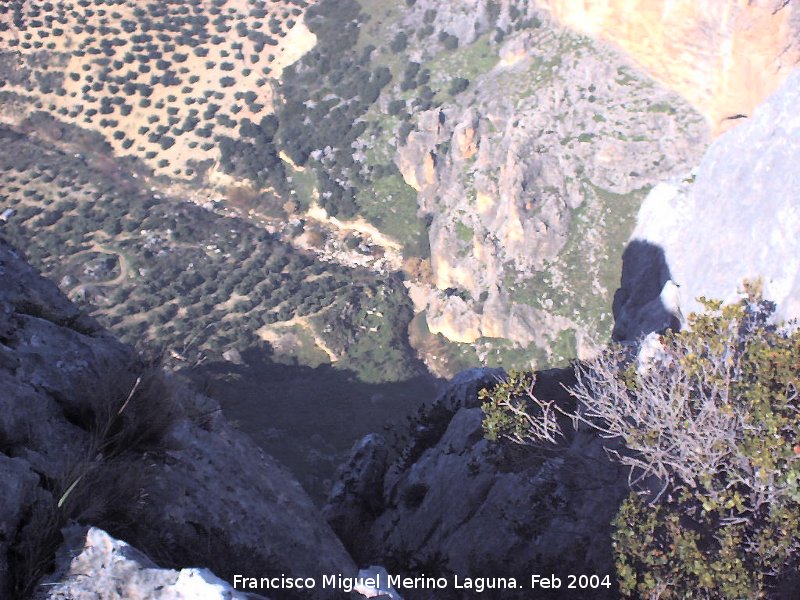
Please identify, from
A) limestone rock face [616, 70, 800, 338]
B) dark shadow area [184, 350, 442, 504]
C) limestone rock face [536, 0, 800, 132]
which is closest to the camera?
limestone rock face [616, 70, 800, 338]

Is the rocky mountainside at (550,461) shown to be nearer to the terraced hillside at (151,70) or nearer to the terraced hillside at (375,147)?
the terraced hillside at (375,147)

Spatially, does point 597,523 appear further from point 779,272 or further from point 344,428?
point 344,428

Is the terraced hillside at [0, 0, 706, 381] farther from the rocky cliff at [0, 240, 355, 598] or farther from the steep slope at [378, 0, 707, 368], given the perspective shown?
the rocky cliff at [0, 240, 355, 598]

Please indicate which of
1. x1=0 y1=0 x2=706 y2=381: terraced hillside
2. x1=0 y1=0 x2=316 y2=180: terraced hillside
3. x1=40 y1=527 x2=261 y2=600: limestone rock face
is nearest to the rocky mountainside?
x1=40 y1=527 x2=261 y2=600: limestone rock face

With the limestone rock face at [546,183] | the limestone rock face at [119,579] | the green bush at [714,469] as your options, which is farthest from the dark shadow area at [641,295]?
the limestone rock face at [119,579]

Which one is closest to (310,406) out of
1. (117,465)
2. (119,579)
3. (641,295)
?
(641,295)

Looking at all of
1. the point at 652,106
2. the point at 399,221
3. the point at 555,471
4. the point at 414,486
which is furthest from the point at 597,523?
the point at 399,221
